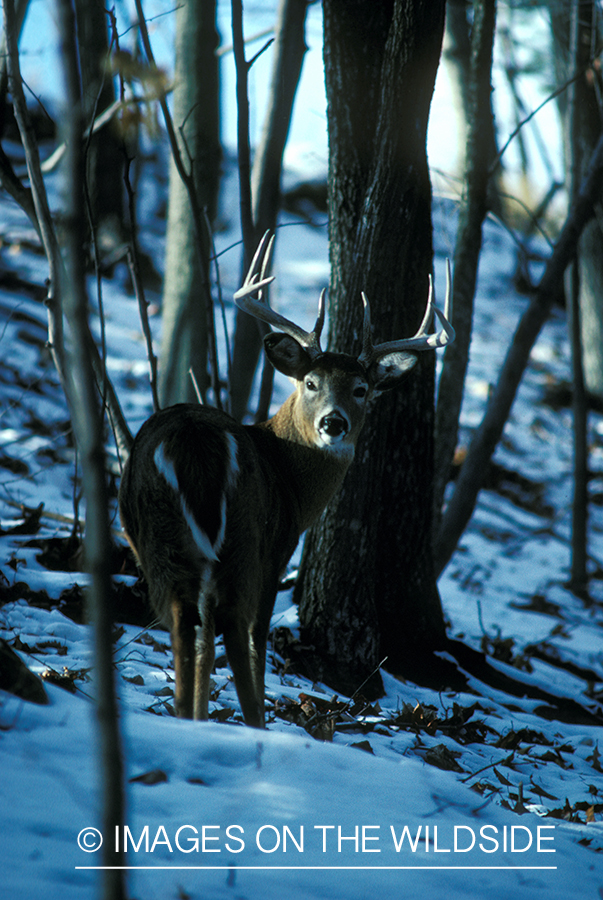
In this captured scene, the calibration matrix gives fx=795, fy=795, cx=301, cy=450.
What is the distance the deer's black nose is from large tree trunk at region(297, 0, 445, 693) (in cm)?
80

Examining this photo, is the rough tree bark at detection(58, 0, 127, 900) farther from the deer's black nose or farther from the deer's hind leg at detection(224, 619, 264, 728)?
the deer's black nose

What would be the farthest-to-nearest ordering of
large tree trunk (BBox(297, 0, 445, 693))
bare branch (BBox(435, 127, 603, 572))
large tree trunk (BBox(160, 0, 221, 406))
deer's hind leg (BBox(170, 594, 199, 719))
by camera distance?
large tree trunk (BBox(160, 0, 221, 406)) < bare branch (BBox(435, 127, 603, 572)) < large tree trunk (BBox(297, 0, 445, 693)) < deer's hind leg (BBox(170, 594, 199, 719))

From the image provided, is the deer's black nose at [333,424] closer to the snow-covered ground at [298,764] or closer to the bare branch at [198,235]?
the bare branch at [198,235]

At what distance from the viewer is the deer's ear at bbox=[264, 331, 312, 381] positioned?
444 centimetres

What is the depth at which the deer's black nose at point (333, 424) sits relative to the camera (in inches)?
163

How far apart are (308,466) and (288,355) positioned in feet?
2.20

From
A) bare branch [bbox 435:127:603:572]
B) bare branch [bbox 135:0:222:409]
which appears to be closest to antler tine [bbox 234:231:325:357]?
bare branch [bbox 135:0:222:409]

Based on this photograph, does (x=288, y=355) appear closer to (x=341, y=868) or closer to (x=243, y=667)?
(x=243, y=667)

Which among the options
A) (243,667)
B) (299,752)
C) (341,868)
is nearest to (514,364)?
(243,667)

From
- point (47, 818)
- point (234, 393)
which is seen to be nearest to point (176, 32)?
point (234, 393)

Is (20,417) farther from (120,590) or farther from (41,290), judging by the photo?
(120,590)

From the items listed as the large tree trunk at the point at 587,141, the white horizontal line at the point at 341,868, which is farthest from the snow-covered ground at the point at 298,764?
the large tree trunk at the point at 587,141

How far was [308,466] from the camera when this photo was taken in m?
4.33

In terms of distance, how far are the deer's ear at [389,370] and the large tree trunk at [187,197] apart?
2.48m
